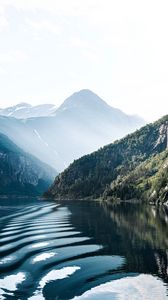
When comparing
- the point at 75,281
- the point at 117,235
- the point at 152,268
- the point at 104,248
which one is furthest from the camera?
the point at 117,235

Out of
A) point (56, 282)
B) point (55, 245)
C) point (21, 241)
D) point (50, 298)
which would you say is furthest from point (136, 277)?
point (21, 241)

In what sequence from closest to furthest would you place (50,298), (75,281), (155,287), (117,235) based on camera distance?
Answer: (50,298)
(155,287)
(75,281)
(117,235)

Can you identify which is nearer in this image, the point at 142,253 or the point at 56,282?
the point at 56,282

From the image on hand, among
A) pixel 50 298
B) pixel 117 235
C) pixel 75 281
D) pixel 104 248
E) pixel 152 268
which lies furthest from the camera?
pixel 117 235

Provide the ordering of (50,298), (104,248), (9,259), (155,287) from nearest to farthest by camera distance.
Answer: (50,298) → (155,287) → (9,259) → (104,248)

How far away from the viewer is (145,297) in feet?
204

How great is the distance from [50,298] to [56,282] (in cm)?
870

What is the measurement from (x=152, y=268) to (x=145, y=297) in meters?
17.6

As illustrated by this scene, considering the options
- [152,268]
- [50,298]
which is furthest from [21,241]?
[50,298]

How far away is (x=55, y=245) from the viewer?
107000 mm

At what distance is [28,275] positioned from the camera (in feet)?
246

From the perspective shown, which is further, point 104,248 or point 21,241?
point 21,241

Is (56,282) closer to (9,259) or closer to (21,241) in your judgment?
(9,259)

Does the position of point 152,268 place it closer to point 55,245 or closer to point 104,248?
point 104,248
